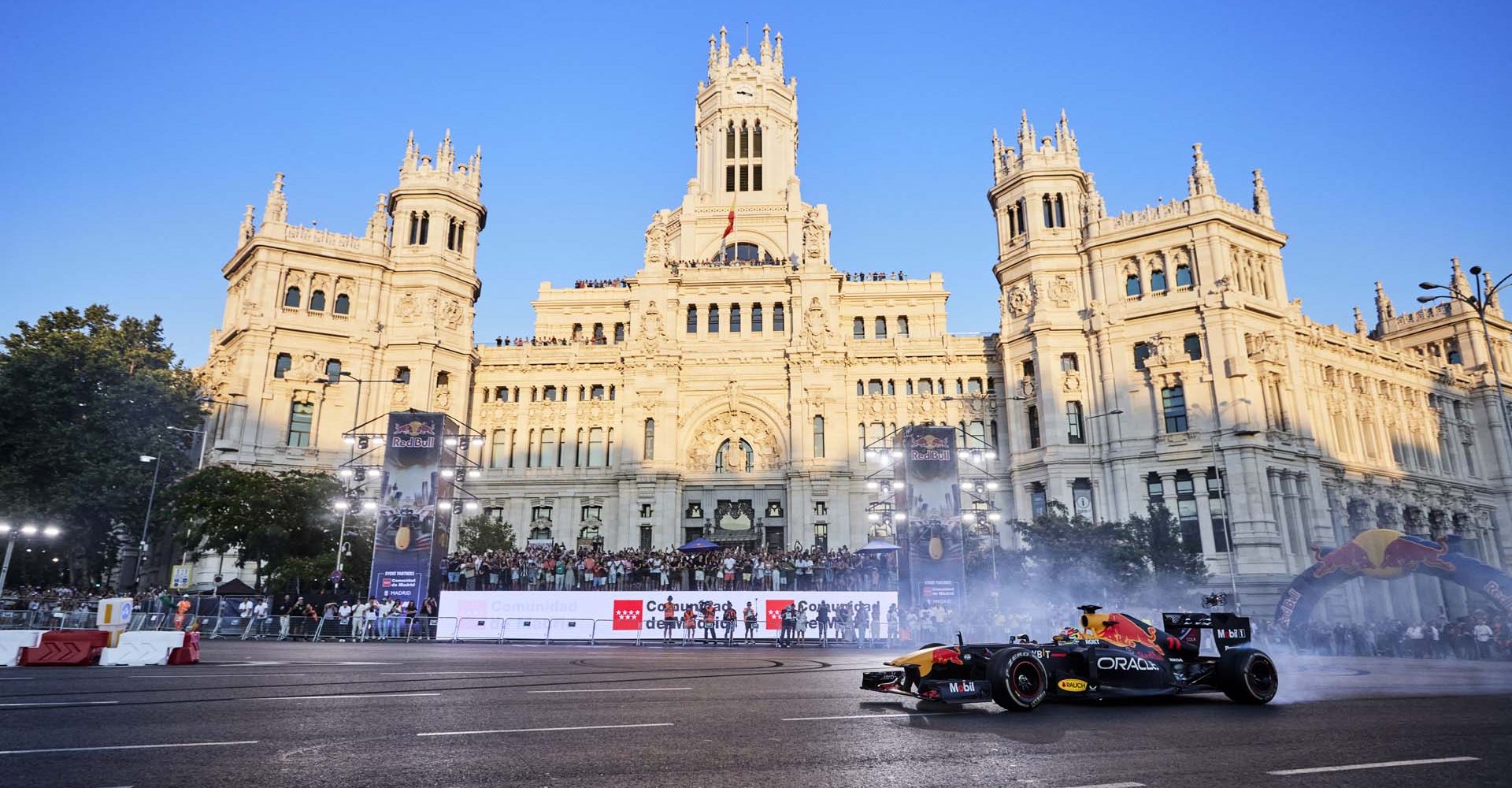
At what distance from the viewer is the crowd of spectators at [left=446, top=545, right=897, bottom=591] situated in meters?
41.0

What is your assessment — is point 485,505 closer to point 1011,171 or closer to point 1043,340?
point 1043,340

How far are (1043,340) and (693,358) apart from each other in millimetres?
23536

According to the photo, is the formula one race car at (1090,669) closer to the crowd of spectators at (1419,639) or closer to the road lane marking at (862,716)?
the road lane marking at (862,716)

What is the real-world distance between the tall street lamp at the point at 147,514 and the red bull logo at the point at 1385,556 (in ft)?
170

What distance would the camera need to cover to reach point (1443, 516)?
63.6 meters

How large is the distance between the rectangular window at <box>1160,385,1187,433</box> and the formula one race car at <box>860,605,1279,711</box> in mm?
41471

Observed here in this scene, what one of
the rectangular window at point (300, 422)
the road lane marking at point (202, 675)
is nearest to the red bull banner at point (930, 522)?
the road lane marking at point (202, 675)

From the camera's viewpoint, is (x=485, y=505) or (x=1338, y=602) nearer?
(x=1338, y=602)

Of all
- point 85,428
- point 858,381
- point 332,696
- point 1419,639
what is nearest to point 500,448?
point 85,428

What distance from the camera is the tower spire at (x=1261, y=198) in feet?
188

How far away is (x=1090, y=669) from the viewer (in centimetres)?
1314

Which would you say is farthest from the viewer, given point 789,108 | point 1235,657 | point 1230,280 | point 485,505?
point 789,108

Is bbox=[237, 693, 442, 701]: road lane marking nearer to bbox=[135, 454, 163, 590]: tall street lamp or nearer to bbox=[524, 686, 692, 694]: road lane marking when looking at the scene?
bbox=[524, 686, 692, 694]: road lane marking

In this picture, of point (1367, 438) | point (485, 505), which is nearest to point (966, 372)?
point (1367, 438)
